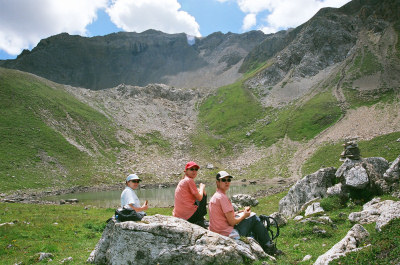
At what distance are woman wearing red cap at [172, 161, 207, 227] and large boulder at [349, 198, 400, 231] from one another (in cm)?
759

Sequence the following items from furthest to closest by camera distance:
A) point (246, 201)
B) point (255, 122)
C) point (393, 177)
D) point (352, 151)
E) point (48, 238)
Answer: point (255, 122), point (246, 201), point (352, 151), point (48, 238), point (393, 177)

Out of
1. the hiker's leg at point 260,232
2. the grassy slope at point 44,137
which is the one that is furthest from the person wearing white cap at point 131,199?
the grassy slope at point 44,137

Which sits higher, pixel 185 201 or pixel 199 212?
pixel 185 201

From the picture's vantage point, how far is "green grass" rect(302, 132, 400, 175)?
4838 cm

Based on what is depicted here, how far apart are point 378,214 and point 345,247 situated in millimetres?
7118

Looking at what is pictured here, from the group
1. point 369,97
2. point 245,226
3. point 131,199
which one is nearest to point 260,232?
point 245,226

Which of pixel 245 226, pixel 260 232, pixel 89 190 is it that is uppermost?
pixel 245 226

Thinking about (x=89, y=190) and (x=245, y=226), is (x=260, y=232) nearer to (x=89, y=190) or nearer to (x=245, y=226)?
(x=245, y=226)

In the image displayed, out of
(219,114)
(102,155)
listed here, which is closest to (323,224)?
(102,155)

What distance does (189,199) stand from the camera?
12680 millimetres

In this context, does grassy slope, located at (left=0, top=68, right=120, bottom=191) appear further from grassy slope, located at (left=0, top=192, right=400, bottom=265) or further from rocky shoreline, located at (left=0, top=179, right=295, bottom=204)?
grassy slope, located at (left=0, top=192, right=400, bottom=265)

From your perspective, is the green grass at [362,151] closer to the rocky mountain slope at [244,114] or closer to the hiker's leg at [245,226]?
the rocky mountain slope at [244,114]

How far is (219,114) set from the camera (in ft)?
454

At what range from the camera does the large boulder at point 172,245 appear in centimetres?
1000
